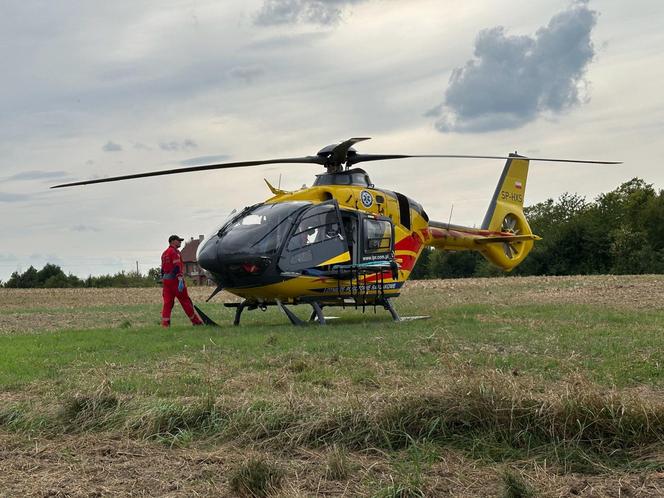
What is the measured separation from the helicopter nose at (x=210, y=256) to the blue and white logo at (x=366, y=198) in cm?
349

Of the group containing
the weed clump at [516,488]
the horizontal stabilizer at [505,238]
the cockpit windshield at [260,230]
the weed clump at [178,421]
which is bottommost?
the weed clump at [516,488]

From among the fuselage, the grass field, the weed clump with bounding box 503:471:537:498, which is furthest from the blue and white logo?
the weed clump with bounding box 503:471:537:498

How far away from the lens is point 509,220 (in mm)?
23969

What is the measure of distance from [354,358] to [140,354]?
3386 mm

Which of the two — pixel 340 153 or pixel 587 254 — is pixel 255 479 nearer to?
pixel 340 153

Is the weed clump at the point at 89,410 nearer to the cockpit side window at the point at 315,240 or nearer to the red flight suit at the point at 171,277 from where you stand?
the cockpit side window at the point at 315,240

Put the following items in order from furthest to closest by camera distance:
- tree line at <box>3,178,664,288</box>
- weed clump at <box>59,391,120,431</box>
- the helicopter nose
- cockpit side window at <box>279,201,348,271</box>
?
1. tree line at <box>3,178,664,288</box>
2. cockpit side window at <box>279,201,348,271</box>
3. the helicopter nose
4. weed clump at <box>59,391,120,431</box>

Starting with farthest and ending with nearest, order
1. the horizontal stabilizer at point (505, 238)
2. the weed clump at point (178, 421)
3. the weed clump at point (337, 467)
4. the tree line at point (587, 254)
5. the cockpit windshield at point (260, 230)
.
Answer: the tree line at point (587, 254), the horizontal stabilizer at point (505, 238), the cockpit windshield at point (260, 230), the weed clump at point (178, 421), the weed clump at point (337, 467)

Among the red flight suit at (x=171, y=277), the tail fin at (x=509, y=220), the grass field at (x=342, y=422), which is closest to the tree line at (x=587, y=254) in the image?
the tail fin at (x=509, y=220)

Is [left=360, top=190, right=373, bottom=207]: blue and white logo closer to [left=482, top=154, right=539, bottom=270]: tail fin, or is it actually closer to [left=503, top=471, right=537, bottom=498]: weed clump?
[left=482, top=154, right=539, bottom=270]: tail fin

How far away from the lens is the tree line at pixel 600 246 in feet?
217

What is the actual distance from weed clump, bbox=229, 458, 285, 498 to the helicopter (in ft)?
32.2

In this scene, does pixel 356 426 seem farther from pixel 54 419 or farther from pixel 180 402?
pixel 54 419

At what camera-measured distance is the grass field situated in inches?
219
